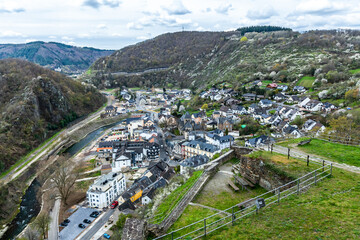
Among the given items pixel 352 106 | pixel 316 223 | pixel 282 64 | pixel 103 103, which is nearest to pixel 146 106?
pixel 103 103

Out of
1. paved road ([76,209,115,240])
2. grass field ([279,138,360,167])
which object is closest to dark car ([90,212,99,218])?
paved road ([76,209,115,240])

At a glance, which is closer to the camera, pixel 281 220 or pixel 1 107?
pixel 281 220

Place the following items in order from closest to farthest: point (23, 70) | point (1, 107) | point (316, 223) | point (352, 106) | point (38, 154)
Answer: point (316, 223), point (352, 106), point (38, 154), point (1, 107), point (23, 70)

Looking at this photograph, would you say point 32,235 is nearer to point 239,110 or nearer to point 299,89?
point 239,110

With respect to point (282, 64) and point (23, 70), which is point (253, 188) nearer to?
point (282, 64)

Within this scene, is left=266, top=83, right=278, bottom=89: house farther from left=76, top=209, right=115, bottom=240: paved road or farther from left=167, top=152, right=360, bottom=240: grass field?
left=167, top=152, right=360, bottom=240: grass field

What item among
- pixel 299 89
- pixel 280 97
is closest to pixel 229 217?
pixel 280 97
